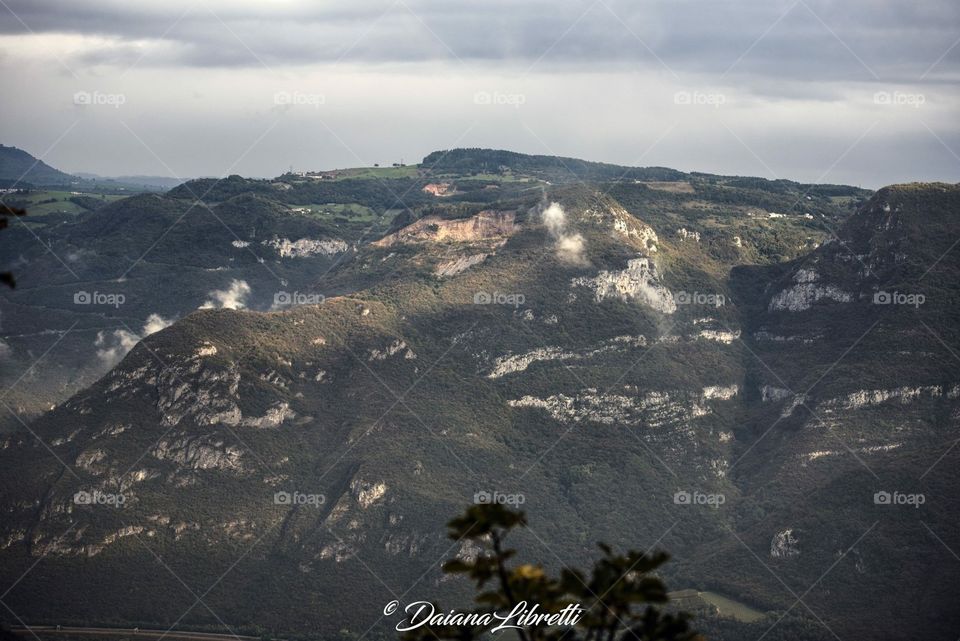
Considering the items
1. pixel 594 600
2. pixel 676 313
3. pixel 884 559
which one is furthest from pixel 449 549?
pixel 594 600

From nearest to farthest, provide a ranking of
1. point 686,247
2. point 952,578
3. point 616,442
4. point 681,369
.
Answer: point 952,578, point 616,442, point 681,369, point 686,247

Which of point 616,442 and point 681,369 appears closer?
point 616,442

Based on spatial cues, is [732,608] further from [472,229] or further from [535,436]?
[472,229]

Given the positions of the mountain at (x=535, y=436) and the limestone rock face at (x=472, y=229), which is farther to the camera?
the limestone rock face at (x=472, y=229)

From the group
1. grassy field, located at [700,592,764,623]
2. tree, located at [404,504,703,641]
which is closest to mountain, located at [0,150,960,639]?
grassy field, located at [700,592,764,623]

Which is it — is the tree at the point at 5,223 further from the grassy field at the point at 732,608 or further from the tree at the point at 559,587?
the grassy field at the point at 732,608

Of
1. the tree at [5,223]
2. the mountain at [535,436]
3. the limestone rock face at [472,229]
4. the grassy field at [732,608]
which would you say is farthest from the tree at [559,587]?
the limestone rock face at [472,229]

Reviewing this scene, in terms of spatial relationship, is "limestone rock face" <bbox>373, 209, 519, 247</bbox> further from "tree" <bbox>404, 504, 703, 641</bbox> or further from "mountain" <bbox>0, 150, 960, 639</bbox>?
"tree" <bbox>404, 504, 703, 641</bbox>

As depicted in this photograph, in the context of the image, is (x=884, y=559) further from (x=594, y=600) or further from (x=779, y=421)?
(x=594, y=600)
